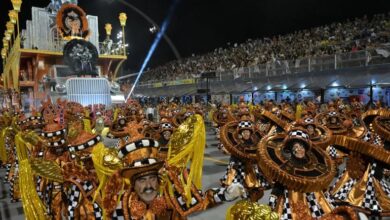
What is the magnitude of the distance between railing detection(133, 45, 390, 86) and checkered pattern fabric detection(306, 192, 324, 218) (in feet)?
44.6

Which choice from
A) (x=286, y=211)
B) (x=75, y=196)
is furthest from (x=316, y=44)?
(x=75, y=196)

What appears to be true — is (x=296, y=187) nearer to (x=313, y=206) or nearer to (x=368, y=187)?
(x=313, y=206)

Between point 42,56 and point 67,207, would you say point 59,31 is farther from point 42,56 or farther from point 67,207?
point 67,207

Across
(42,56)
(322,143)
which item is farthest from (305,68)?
(42,56)

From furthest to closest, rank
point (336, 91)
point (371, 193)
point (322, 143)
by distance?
1. point (336, 91)
2. point (322, 143)
3. point (371, 193)

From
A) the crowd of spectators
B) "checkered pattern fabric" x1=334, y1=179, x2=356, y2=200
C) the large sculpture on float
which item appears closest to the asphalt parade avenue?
"checkered pattern fabric" x1=334, y1=179, x2=356, y2=200

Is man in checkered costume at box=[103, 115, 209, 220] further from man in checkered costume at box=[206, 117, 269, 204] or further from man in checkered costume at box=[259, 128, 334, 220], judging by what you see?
man in checkered costume at box=[206, 117, 269, 204]

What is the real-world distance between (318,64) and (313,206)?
15.4 metres

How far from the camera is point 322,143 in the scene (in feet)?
13.6

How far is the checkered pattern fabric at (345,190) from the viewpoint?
3770 mm

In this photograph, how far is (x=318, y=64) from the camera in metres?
17.1

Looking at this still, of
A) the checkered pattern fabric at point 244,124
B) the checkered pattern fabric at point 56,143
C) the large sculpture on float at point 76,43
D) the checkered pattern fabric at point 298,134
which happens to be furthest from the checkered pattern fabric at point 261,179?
the large sculpture on float at point 76,43

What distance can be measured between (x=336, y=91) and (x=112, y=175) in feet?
50.7

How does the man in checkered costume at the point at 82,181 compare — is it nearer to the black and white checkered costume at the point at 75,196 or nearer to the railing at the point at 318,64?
the black and white checkered costume at the point at 75,196
